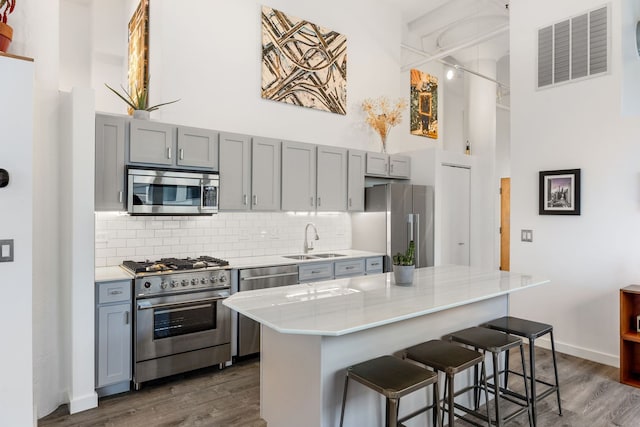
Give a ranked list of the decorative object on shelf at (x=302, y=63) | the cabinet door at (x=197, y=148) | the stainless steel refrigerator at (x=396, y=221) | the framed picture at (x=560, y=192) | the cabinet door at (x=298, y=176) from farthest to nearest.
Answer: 1. the stainless steel refrigerator at (x=396, y=221)
2. the decorative object on shelf at (x=302, y=63)
3. the cabinet door at (x=298, y=176)
4. the framed picture at (x=560, y=192)
5. the cabinet door at (x=197, y=148)

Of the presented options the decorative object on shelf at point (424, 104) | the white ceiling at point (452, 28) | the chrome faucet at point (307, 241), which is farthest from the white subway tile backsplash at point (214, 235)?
the white ceiling at point (452, 28)

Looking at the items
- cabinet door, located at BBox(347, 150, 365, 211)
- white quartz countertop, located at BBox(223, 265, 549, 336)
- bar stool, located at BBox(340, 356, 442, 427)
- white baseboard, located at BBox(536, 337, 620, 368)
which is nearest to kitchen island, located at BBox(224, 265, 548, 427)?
white quartz countertop, located at BBox(223, 265, 549, 336)

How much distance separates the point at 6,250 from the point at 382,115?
449 centimetres

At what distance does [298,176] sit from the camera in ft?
14.5

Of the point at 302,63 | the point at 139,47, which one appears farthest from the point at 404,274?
the point at 139,47

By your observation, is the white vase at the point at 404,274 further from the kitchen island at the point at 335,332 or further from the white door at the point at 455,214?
the white door at the point at 455,214

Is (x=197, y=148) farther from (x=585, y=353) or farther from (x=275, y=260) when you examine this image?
(x=585, y=353)

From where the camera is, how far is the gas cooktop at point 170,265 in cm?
318

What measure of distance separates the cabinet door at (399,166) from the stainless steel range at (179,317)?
9.14 feet

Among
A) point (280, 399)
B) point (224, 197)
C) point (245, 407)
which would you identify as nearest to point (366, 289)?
point (280, 399)

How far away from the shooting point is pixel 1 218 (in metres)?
2.22

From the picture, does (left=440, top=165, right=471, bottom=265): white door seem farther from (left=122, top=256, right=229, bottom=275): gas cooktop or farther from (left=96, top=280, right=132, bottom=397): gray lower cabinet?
(left=96, top=280, right=132, bottom=397): gray lower cabinet

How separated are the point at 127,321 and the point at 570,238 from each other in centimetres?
444

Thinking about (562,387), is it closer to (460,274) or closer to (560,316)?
(560,316)
